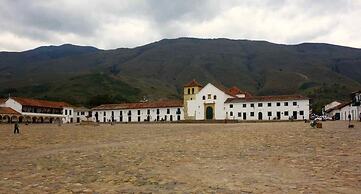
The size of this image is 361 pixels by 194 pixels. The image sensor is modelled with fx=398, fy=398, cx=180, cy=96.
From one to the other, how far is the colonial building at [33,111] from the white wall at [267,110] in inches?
1677

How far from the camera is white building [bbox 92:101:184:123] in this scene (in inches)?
3398

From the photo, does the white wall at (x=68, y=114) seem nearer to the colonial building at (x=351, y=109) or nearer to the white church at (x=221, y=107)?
the white church at (x=221, y=107)

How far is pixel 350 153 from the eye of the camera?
13.3 meters

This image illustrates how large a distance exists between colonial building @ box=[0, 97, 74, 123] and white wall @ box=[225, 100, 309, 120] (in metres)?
42.6

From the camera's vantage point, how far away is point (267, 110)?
75.9m

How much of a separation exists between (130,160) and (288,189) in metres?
6.10

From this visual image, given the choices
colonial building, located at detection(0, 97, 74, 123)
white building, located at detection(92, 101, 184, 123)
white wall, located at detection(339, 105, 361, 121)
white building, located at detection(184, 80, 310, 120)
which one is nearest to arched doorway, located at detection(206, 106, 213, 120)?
white building, located at detection(184, 80, 310, 120)

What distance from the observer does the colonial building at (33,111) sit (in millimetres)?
83312

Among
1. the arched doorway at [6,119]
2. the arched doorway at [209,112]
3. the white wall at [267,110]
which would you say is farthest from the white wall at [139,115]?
the arched doorway at [6,119]

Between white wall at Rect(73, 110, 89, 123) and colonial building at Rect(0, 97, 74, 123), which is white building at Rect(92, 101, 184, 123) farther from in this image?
colonial building at Rect(0, 97, 74, 123)

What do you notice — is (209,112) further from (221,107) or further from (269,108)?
(269,108)

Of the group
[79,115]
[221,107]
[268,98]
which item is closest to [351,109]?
[268,98]

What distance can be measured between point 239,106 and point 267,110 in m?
5.36

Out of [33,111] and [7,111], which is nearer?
[7,111]
